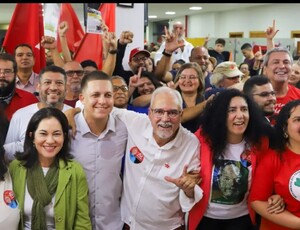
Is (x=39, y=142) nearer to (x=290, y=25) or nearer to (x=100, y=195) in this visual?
(x=100, y=195)

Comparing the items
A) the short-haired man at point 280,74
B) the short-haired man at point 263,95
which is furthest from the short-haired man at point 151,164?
the short-haired man at point 280,74

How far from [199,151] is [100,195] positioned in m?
0.60

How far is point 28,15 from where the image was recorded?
380 cm

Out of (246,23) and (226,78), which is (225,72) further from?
(246,23)

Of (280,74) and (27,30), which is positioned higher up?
(27,30)

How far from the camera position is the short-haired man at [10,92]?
2.67 metres

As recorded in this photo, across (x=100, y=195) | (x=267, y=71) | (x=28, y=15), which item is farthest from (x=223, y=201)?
(x=28, y=15)

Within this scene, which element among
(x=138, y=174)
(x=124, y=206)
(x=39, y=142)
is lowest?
(x=124, y=206)

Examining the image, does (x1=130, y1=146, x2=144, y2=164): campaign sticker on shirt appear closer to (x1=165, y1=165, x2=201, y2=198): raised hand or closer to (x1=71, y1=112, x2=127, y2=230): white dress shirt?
(x1=71, y1=112, x2=127, y2=230): white dress shirt

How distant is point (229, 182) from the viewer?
2041 millimetres

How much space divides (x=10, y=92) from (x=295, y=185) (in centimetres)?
192

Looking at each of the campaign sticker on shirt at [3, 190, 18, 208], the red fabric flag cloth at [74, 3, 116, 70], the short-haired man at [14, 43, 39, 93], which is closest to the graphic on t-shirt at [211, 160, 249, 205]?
the campaign sticker on shirt at [3, 190, 18, 208]

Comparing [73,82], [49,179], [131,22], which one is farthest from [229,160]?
[131,22]

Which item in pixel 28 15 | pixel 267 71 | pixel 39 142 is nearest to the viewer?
pixel 39 142
